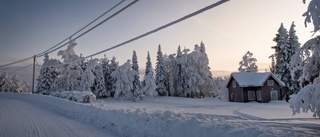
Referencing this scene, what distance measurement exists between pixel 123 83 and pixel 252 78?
2674 cm

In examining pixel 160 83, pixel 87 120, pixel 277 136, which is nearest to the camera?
pixel 277 136

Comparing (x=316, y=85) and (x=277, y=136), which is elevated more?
(x=316, y=85)

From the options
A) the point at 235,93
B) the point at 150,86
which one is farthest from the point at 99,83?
the point at 235,93

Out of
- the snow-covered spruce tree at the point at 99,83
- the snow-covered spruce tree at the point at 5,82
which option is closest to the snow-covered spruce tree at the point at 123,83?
the snow-covered spruce tree at the point at 99,83

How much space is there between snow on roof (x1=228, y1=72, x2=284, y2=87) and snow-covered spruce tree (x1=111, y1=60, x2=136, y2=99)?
2234 centimetres

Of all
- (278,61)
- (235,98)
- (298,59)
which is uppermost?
(278,61)

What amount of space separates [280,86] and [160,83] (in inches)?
1151

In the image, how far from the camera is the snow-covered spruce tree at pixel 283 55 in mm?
40328

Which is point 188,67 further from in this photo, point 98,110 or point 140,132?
point 140,132

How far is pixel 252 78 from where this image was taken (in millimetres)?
42688

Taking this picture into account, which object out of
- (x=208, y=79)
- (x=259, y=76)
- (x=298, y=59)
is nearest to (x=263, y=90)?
(x=259, y=76)

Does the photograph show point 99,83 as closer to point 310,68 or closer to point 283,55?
point 283,55

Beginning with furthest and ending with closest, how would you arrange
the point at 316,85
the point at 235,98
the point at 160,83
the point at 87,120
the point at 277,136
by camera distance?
the point at 160,83, the point at 235,98, the point at 87,120, the point at 316,85, the point at 277,136

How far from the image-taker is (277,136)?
552cm
